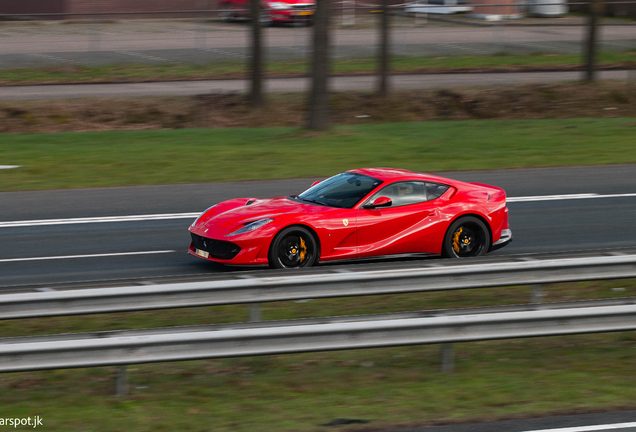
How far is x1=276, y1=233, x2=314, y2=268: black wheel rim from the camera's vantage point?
9.92 m

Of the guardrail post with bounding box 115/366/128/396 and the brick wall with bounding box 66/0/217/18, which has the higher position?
the brick wall with bounding box 66/0/217/18

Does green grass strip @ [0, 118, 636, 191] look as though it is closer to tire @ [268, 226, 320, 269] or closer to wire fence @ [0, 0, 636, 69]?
tire @ [268, 226, 320, 269]

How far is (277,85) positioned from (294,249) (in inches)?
737

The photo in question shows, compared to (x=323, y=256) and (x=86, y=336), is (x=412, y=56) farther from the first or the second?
→ (x=86, y=336)

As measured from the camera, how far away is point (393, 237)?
1041 centimetres

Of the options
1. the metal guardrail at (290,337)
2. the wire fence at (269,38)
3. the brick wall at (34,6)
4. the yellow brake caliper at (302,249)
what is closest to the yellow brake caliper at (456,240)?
the yellow brake caliper at (302,249)

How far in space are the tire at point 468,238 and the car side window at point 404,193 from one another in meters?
0.59

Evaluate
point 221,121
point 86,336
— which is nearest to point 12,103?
point 221,121

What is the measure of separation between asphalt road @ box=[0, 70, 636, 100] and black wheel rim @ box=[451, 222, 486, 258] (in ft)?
52.1

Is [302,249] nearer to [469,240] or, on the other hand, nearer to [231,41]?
[469,240]

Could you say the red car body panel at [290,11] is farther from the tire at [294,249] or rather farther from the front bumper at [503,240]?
the tire at [294,249]

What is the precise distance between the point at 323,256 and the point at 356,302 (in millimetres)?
1322

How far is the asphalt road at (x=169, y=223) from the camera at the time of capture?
35.2 ft

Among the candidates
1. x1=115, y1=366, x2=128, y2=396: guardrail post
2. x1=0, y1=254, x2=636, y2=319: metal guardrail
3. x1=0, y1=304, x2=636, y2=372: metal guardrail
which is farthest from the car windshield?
x1=115, y1=366, x2=128, y2=396: guardrail post
